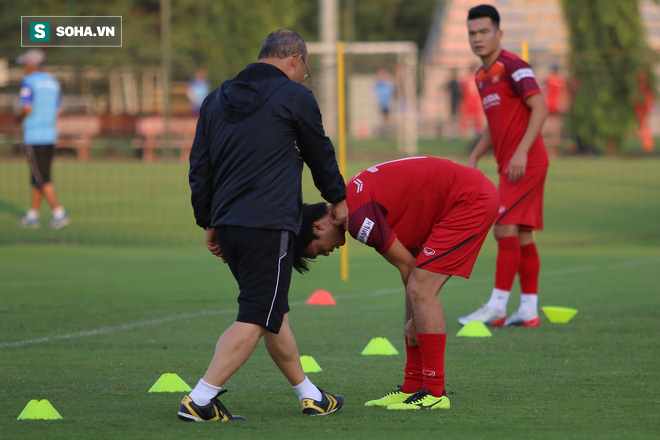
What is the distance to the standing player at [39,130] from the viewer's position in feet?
50.7

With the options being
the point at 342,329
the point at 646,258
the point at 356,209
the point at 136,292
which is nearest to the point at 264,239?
the point at 356,209

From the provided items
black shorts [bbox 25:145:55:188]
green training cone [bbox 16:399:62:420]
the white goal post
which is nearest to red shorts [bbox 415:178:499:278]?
green training cone [bbox 16:399:62:420]

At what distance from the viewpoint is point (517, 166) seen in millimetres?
7797

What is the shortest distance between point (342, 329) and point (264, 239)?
123 inches

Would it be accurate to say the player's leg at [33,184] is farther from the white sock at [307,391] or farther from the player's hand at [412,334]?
the white sock at [307,391]

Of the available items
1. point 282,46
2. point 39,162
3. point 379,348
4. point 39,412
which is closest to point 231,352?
point 39,412

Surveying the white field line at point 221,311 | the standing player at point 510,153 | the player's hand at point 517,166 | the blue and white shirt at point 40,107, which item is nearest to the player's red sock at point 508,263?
the standing player at point 510,153

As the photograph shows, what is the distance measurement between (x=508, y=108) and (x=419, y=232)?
9.70ft

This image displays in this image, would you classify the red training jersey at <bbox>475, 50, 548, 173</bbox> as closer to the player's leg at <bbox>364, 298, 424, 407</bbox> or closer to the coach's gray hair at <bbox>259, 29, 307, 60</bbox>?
the player's leg at <bbox>364, 298, 424, 407</bbox>

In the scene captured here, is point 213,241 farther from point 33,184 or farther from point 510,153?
point 33,184

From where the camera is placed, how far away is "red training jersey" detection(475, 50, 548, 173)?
26.2 feet

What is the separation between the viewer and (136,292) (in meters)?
9.82

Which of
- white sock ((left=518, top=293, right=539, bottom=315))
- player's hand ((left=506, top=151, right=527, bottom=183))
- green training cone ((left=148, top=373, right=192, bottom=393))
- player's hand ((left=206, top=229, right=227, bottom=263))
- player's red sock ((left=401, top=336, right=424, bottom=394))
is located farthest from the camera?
white sock ((left=518, top=293, right=539, bottom=315))

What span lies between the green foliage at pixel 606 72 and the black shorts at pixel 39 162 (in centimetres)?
1567
